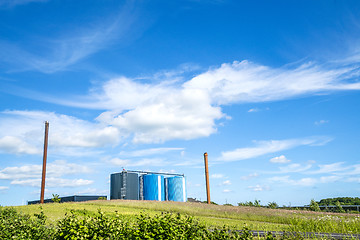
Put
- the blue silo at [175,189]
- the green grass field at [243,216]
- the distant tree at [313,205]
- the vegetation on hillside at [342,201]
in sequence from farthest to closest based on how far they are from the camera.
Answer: the blue silo at [175,189], the vegetation on hillside at [342,201], the distant tree at [313,205], the green grass field at [243,216]

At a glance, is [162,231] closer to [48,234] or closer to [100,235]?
[100,235]

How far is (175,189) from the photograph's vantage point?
37.0 meters

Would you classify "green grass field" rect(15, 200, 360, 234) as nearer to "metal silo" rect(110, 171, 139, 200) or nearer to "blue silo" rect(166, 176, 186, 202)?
"metal silo" rect(110, 171, 139, 200)

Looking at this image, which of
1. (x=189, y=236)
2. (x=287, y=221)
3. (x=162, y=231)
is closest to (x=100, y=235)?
(x=162, y=231)

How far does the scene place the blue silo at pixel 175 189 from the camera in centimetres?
3678

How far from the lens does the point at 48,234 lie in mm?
9578

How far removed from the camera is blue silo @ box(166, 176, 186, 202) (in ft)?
121

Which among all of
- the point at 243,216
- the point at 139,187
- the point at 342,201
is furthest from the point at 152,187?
the point at 342,201

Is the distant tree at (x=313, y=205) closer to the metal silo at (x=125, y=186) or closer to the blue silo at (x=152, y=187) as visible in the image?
the blue silo at (x=152, y=187)

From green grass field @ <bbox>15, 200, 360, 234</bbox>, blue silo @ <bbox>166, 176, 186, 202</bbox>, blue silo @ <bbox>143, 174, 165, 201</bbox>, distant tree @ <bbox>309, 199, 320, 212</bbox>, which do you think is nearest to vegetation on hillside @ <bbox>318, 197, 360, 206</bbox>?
distant tree @ <bbox>309, 199, 320, 212</bbox>

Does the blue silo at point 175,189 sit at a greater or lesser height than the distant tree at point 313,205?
greater

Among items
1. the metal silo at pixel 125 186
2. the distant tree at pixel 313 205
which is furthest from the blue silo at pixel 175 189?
the distant tree at pixel 313 205

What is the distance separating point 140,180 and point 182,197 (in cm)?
573

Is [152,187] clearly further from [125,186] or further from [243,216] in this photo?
[243,216]
